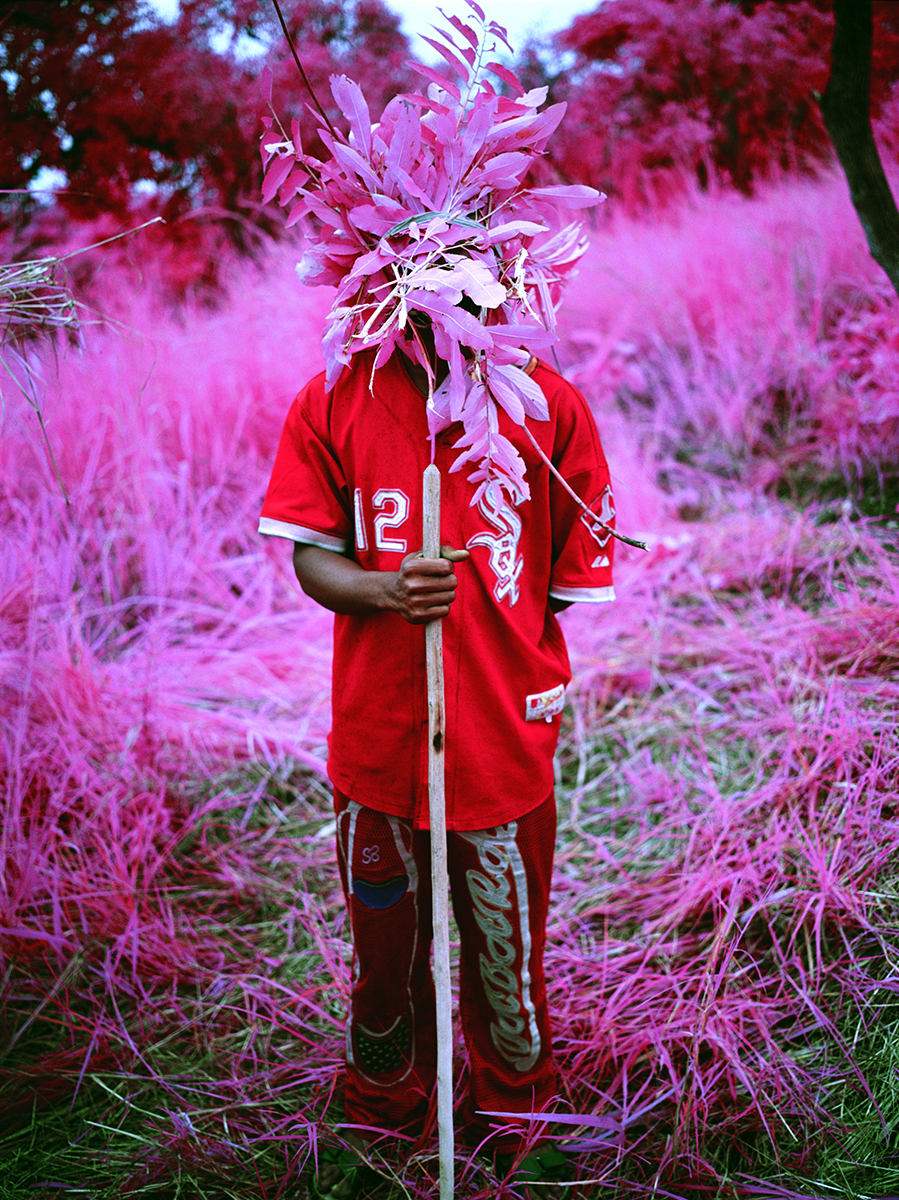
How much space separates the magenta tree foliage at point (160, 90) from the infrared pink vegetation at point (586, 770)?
1.82m

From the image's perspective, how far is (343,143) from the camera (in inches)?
48.7

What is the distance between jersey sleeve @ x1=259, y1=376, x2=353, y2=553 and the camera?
1.37 metres

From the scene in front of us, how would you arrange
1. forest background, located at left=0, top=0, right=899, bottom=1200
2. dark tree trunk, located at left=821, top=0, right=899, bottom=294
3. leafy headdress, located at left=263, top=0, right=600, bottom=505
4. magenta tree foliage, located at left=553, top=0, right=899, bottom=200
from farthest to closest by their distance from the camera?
magenta tree foliage, located at left=553, top=0, right=899, bottom=200 < dark tree trunk, located at left=821, top=0, right=899, bottom=294 < forest background, located at left=0, top=0, right=899, bottom=1200 < leafy headdress, located at left=263, top=0, right=600, bottom=505

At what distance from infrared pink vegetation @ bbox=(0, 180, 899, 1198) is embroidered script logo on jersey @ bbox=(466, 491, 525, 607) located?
90cm

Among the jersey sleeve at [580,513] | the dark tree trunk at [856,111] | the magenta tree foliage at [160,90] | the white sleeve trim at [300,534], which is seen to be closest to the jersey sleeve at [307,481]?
the white sleeve trim at [300,534]

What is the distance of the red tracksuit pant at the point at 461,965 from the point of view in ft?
4.72

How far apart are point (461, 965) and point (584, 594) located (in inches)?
32.1

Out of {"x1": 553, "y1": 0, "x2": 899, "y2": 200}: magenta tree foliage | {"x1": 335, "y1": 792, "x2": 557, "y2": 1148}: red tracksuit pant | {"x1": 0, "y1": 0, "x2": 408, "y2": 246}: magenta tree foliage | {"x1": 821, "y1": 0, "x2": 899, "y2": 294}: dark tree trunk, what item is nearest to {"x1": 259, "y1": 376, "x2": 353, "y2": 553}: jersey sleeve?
{"x1": 335, "y1": 792, "x2": 557, "y2": 1148}: red tracksuit pant

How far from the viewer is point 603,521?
1.37 metres

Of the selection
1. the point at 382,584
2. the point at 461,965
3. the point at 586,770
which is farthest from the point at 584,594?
the point at 586,770

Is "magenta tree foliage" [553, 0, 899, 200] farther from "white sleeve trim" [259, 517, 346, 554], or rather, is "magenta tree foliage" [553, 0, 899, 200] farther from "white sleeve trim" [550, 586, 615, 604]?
"white sleeve trim" [259, 517, 346, 554]

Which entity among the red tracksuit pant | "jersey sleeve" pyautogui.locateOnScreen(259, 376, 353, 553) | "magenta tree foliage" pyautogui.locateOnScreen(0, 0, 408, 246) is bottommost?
the red tracksuit pant

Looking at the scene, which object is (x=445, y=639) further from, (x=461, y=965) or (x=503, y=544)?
(x=461, y=965)

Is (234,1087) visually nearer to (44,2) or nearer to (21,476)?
(21,476)
